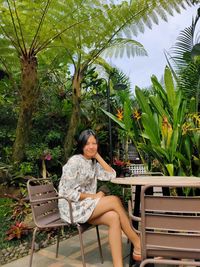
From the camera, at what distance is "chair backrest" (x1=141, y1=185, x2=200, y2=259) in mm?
1291

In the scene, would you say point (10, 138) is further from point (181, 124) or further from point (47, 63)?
point (181, 124)

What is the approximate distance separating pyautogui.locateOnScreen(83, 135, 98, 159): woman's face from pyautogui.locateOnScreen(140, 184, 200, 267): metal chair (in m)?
1.12

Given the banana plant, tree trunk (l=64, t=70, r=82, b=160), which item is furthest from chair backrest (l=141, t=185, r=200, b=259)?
tree trunk (l=64, t=70, r=82, b=160)

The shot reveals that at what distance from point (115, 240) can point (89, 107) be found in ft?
13.0

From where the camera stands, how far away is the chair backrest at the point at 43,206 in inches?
83.9

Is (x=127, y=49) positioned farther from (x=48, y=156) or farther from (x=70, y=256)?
(x=70, y=256)

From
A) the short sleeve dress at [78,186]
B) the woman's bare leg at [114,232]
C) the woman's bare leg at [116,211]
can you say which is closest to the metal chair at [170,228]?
the woman's bare leg at [114,232]

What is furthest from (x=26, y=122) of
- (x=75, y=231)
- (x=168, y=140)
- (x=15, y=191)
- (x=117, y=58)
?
(x=117, y=58)

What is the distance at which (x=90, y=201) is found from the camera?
2156 mm

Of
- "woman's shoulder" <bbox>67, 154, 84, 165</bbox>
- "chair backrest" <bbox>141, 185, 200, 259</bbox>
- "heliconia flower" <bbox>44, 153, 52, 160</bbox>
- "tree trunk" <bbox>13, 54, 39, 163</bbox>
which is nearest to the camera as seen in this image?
"chair backrest" <bbox>141, 185, 200, 259</bbox>

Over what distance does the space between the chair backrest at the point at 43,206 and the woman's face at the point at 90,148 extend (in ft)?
1.37

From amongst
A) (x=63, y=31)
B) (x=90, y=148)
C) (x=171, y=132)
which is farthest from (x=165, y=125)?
(x=63, y=31)

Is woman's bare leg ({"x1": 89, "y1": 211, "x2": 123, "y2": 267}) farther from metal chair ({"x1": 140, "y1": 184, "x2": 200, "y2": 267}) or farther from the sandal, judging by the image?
metal chair ({"x1": 140, "y1": 184, "x2": 200, "y2": 267})

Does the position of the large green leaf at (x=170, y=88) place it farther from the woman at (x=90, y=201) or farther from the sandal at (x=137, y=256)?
the sandal at (x=137, y=256)
